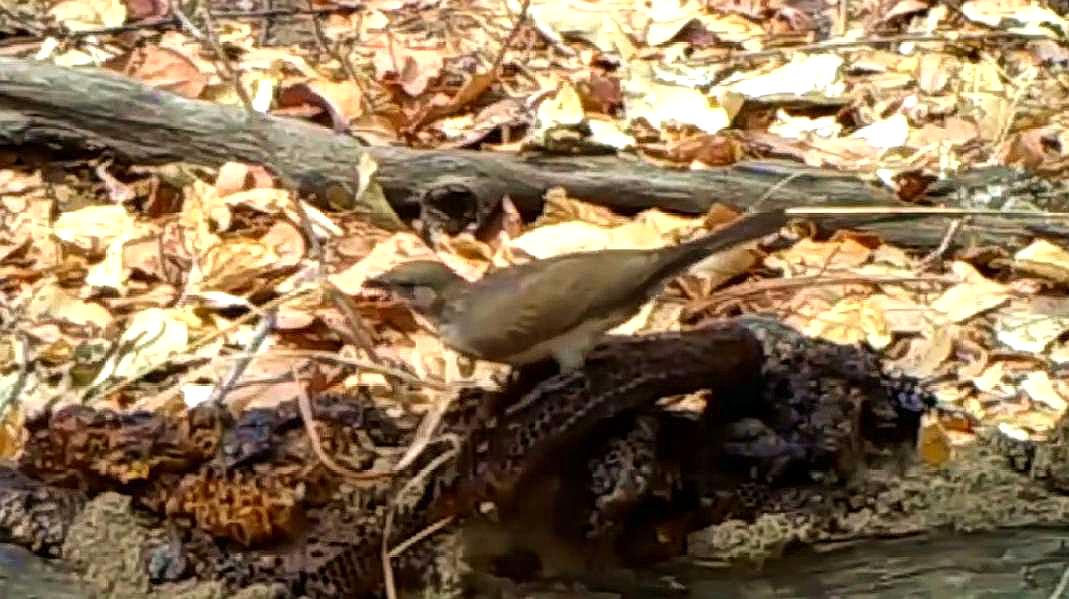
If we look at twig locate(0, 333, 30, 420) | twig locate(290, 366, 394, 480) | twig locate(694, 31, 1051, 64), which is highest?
twig locate(290, 366, 394, 480)

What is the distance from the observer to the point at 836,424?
1714 mm

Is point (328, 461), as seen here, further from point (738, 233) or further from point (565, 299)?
point (738, 233)

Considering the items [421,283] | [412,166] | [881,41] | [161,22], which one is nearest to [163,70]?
[161,22]

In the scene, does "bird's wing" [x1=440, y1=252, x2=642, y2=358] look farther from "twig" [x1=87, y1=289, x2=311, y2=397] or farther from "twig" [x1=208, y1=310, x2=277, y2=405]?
"twig" [x1=87, y1=289, x2=311, y2=397]

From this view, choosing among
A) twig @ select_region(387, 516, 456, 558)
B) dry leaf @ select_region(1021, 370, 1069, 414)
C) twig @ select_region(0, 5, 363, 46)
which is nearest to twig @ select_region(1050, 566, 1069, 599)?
twig @ select_region(387, 516, 456, 558)

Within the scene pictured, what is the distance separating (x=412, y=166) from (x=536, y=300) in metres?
1.31

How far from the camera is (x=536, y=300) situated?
179 cm

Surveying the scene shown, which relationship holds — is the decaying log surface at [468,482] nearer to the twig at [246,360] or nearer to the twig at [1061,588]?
the twig at [1061,588]

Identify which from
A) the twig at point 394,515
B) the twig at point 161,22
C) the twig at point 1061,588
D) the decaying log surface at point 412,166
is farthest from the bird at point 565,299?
the twig at point 161,22

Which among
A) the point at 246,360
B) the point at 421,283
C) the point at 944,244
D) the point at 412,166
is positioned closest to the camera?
the point at 421,283

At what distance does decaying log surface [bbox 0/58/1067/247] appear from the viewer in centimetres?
299

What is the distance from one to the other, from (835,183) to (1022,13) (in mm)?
1134

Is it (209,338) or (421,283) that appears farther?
(209,338)

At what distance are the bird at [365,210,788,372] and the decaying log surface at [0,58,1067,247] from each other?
1190mm
